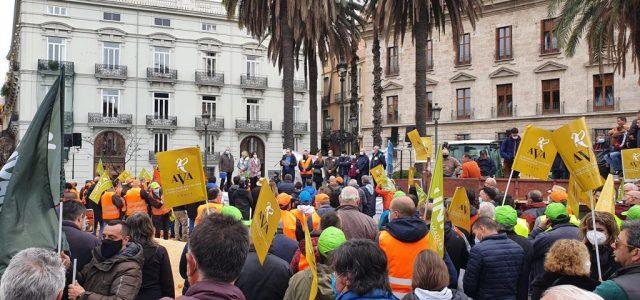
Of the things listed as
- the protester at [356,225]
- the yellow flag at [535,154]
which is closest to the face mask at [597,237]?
the protester at [356,225]

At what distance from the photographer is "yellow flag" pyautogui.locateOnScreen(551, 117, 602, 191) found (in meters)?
6.07

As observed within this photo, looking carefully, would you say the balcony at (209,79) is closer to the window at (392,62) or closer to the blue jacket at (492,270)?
the window at (392,62)

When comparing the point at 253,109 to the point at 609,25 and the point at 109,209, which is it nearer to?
the point at 609,25

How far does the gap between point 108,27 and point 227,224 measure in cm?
4552

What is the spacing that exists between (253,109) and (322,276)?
152 feet

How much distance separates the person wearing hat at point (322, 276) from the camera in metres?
4.43

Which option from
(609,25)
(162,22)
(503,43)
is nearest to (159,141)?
(162,22)

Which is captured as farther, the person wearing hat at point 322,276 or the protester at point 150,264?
the protester at point 150,264

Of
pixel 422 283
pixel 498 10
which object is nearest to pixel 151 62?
pixel 498 10

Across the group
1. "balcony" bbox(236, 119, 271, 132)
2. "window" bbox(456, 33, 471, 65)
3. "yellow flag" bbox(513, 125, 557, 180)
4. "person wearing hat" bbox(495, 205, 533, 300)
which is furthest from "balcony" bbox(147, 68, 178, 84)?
"person wearing hat" bbox(495, 205, 533, 300)

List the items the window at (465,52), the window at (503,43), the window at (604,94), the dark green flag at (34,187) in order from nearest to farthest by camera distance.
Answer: the dark green flag at (34,187) < the window at (604,94) < the window at (503,43) < the window at (465,52)

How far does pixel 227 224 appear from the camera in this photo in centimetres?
329

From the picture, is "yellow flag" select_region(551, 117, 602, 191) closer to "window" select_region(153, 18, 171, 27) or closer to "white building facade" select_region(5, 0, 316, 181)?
"white building facade" select_region(5, 0, 316, 181)

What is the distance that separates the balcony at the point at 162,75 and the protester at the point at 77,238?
1667 inches
